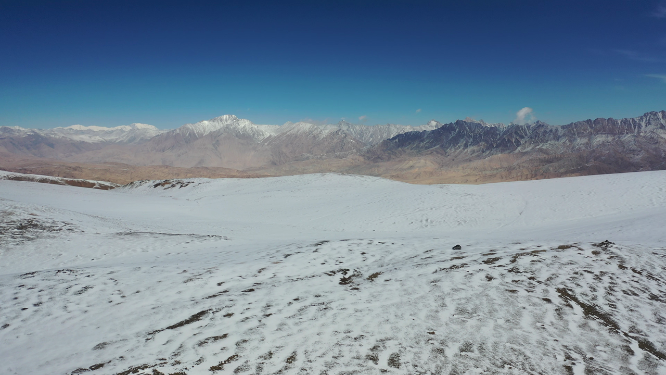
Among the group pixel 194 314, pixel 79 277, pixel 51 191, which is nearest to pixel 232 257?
pixel 79 277

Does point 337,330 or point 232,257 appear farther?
point 232,257

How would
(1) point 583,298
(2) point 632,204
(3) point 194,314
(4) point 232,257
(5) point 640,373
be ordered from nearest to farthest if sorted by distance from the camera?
(5) point 640,373, (3) point 194,314, (1) point 583,298, (4) point 232,257, (2) point 632,204

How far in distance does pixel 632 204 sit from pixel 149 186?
79957 mm

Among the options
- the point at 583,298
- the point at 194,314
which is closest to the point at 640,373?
the point at 583,298

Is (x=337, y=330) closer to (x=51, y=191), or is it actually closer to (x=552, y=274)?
(x=552, y=274)

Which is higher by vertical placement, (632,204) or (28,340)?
(632,204)

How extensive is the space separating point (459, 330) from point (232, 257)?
990 centimetres

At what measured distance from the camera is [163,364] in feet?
17.0

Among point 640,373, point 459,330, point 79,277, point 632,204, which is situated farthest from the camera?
point 632,204

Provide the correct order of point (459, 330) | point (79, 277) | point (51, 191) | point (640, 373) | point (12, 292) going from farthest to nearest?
point (51, 191)
point (79, 277)
point (12, 292)
point (459, 330)
point (640, 373)

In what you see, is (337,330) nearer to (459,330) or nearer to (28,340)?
(459,330)

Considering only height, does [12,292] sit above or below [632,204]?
below

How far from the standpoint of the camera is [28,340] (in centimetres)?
623

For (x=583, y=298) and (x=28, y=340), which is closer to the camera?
(x=28, y=340)
